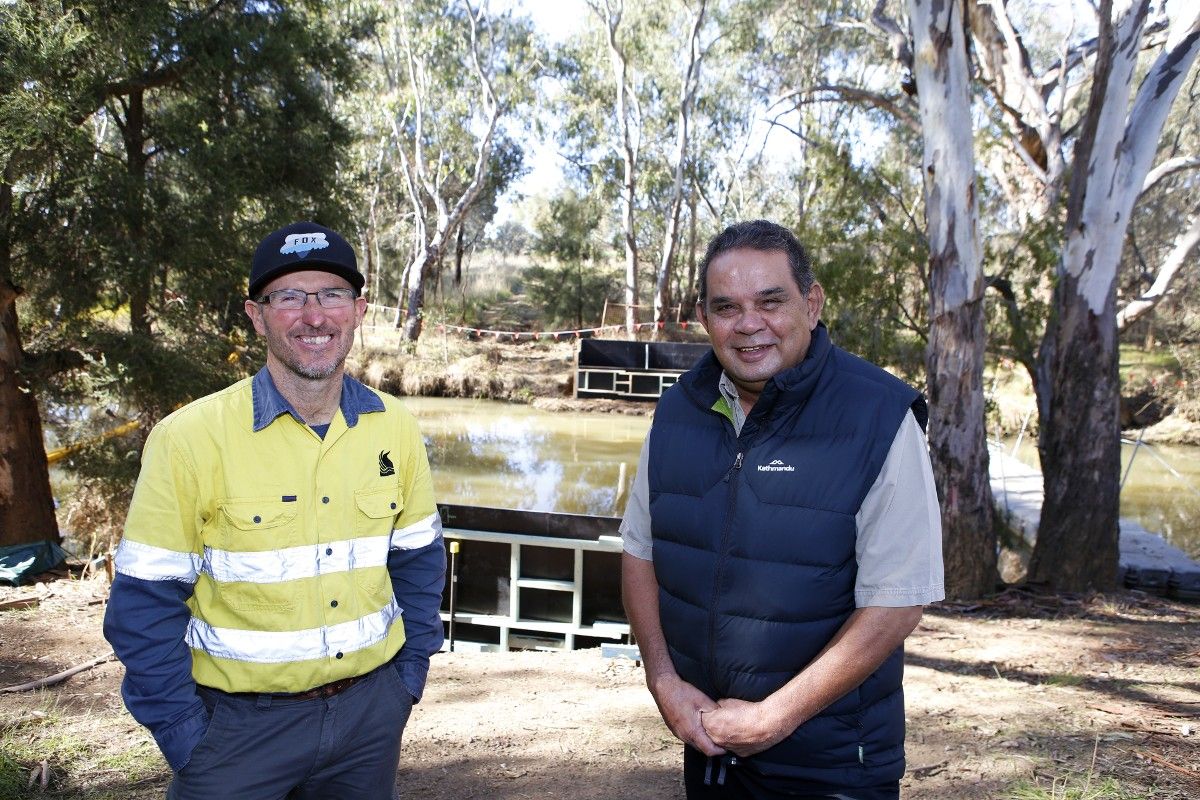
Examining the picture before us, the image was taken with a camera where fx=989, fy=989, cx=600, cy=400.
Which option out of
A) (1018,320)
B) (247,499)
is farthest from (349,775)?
(1018,320)

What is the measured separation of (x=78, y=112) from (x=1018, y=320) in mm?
7425

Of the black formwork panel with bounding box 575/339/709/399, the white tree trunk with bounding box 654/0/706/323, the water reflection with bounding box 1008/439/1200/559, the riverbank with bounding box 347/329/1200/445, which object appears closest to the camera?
the water reflection with bounding box 1008/439/1200/559

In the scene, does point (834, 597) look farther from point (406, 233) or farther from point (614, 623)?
point (406, 233)

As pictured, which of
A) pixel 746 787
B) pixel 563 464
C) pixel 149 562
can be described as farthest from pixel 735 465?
pixel 563 464

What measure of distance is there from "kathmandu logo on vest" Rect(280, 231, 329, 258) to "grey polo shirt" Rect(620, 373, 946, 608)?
1.11 m

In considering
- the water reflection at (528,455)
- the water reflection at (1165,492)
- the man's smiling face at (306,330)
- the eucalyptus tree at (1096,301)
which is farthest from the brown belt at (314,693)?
the water reflection at (1165,492)

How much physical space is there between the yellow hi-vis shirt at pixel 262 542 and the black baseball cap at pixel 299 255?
215 millimetres

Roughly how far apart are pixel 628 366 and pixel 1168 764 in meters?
18.7

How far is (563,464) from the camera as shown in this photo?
17000 millimetres

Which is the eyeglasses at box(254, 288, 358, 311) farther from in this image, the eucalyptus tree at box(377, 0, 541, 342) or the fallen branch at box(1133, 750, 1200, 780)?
the eucalyptus tree at box(377, 0, 541, 342)

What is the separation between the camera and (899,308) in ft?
30.7

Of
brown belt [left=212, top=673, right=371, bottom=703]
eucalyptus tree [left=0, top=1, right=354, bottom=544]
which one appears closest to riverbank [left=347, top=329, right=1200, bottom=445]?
eucalyptus tree [left=0, top=1, right=354, bottom=544]

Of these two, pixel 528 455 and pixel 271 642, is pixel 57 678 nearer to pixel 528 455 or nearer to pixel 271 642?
pixel 271 642

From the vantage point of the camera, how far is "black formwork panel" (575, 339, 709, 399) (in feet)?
68.5
